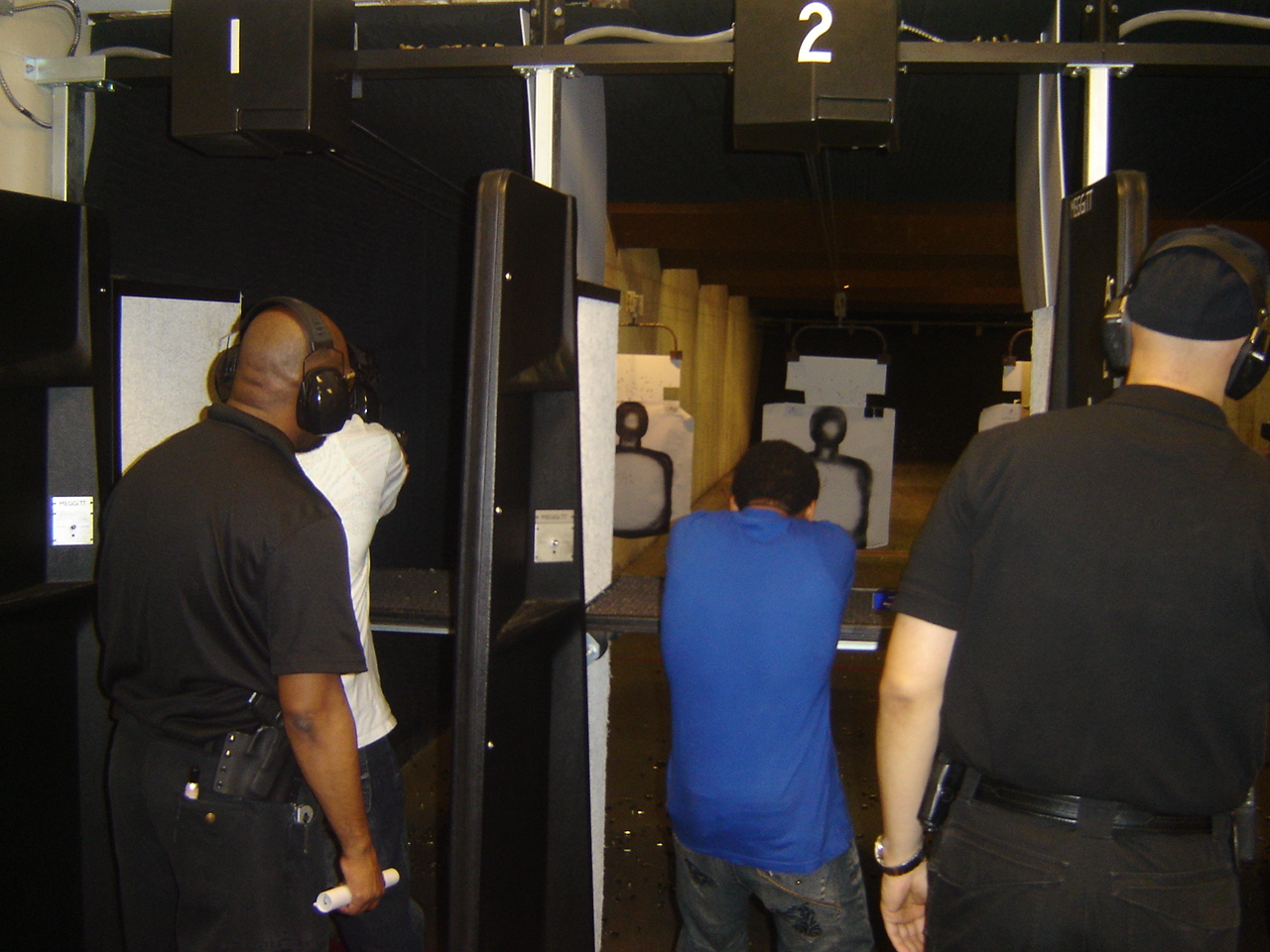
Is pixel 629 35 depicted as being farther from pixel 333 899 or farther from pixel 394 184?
pixel 333 899

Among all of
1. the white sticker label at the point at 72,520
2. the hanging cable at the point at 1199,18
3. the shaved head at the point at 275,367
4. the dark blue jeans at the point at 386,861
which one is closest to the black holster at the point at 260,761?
the dark blue jeans at the point at 386,861

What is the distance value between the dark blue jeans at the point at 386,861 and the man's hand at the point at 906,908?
3.12 feet

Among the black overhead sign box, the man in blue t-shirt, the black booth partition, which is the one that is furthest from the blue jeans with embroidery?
the black overhead sign box

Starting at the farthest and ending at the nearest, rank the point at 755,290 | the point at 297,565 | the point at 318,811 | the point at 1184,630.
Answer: the point at 755,290 → the point at 318,811 → the point at 297,565 → the point at 1184,630

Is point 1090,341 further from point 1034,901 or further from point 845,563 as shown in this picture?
point 1034,901

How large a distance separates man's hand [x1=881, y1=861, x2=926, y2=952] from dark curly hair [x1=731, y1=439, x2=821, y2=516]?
0.62m

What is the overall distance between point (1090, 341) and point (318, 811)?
5.10 ft

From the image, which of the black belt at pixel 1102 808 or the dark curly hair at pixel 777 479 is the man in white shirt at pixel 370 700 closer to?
the dark curly hair at pixel 777 479

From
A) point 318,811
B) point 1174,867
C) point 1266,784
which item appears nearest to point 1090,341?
point 1174,867

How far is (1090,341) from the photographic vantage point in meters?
1.67

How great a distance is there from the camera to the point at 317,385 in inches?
66.1

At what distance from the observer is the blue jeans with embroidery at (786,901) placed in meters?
1.70

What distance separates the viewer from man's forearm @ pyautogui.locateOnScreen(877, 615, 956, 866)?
4.20 feet

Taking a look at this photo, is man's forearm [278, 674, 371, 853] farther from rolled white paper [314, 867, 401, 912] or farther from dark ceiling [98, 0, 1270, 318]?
dark ceiling [98, 0, 1270, 318]
